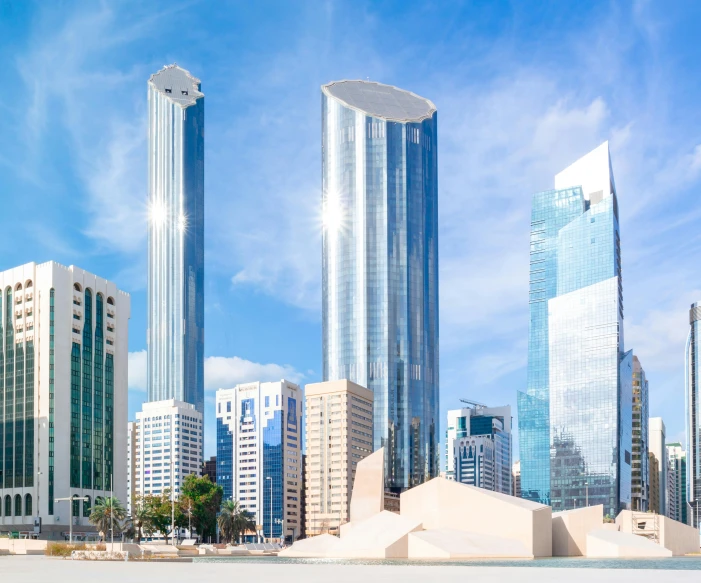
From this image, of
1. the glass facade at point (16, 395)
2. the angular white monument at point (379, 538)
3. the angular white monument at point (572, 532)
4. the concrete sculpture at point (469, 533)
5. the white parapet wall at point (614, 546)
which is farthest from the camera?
the glass facade at point (16, 395)

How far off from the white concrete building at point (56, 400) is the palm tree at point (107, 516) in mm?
12430

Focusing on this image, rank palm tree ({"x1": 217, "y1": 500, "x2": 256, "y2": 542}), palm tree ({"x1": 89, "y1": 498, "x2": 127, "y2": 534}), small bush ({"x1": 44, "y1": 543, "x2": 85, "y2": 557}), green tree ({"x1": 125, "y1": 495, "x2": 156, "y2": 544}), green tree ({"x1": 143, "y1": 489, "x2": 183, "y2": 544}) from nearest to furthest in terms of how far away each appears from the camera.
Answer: small bush ({"x1": 44, "y1": 543, "x2": 85, "y2": 557})
palm tree ({"x1": 89, "y1": 498, "x2": 127, "y2": 534})
green tree ({"x1": 125, "y1": 495, "x2": 156, "y2": 544})
green tree ({"x1": 143, "y1": 489, "x2": 183, "y2": 544})
palm tree ({"x1": 217, "y1": 500, "x2": 256, "y2": 542})

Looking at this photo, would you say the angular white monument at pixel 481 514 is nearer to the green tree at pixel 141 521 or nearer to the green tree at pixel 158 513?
the green tree at pixel 141 521

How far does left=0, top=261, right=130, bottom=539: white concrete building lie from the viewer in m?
138

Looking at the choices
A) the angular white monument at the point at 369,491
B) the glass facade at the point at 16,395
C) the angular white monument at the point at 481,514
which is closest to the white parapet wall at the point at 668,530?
the angular white monument at the point at 481,514

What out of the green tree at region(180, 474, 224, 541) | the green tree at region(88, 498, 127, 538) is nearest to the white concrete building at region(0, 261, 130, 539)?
the green tree at region(88, 498, 127, 538)

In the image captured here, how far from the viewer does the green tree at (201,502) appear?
5539 inches

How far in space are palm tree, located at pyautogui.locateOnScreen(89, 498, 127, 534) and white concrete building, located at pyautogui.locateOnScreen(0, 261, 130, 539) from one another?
12430mm

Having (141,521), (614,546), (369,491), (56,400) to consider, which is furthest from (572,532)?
(56,400)

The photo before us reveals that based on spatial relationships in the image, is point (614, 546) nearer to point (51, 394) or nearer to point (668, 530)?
point (668, 530)

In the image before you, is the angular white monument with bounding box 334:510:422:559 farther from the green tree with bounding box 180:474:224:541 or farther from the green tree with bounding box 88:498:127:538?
the green tree with bounding box 180:474:224:541

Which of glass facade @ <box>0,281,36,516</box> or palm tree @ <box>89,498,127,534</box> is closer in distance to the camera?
palm tree @ <box>89,498,127,534</box>

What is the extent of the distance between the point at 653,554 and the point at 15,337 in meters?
99.8

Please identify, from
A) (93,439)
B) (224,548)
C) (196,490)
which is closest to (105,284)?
(93,439)
